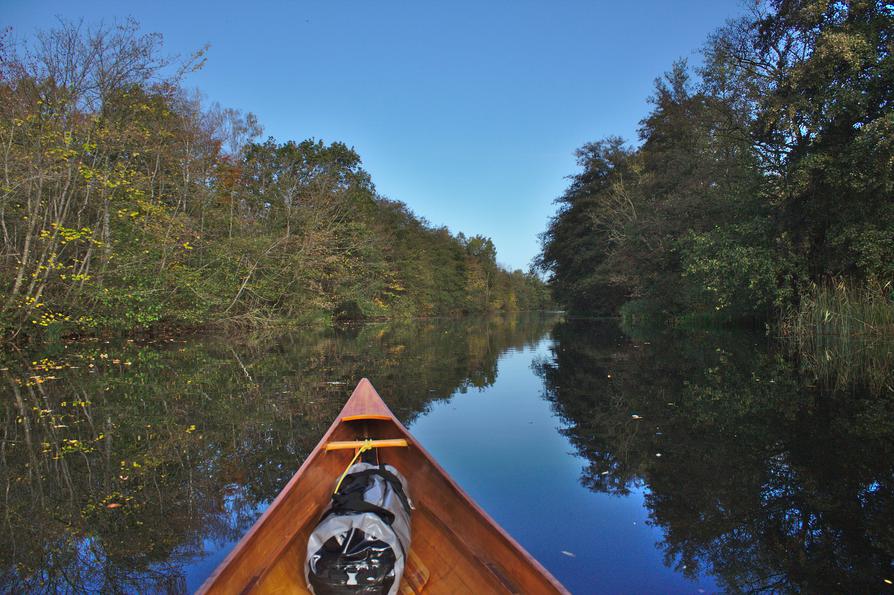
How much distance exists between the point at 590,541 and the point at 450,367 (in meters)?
7.60

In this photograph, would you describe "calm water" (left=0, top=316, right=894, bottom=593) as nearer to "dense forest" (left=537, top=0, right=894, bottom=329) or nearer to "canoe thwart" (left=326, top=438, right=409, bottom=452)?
"canoe thwart" (left=326, top=438, right=409, bottom=452)

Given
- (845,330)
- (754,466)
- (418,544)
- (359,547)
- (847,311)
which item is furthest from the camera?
(845,330)

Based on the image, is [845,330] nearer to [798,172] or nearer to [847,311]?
[847,311]

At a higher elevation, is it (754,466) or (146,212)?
(146,212)

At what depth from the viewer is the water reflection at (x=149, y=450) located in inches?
106

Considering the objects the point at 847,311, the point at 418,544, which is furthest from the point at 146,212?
the point at 847,311

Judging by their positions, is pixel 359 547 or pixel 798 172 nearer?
pixel 359 547

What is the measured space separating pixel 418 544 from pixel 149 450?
313cm

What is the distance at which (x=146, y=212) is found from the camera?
12.7 m

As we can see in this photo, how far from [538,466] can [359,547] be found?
2371 millimetres

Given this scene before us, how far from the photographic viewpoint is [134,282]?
1257 centimetres

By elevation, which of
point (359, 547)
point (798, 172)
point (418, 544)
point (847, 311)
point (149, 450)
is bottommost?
point (149, 450)

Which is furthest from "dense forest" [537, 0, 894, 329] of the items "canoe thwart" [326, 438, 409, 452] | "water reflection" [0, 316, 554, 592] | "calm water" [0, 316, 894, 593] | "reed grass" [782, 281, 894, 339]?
"canoe thwart" [326, 438, 409, 452]

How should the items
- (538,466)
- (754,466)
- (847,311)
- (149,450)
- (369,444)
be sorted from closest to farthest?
(369,444) < (754,466) < (538,466) < (149,450) < (847,311)
